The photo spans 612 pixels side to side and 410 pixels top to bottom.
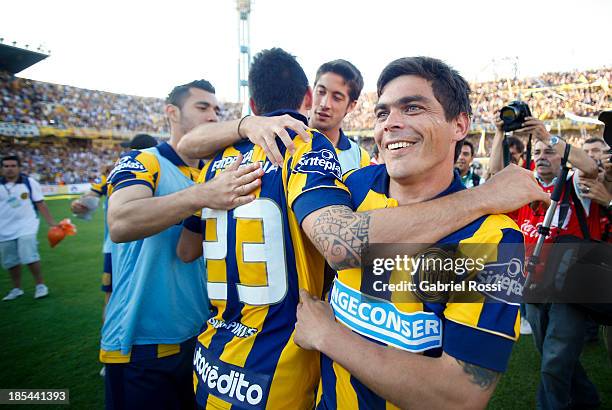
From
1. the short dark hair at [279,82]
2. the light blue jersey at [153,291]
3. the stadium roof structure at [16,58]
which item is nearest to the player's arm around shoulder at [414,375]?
the short dark hair at [279,82]

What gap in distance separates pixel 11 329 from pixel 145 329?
4156mm

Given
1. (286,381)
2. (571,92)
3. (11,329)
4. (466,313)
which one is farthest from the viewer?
(571,92)

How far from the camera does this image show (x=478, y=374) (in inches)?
44.1

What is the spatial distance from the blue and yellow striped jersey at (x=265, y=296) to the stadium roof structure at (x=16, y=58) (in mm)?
34450

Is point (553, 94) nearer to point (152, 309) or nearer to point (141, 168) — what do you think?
point (141, 168)

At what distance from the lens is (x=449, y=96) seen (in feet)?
5.10

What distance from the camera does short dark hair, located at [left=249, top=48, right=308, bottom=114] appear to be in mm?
1881

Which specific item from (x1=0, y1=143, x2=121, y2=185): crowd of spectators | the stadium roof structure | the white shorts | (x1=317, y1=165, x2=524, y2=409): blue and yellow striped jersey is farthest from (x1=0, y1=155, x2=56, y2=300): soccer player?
the stadium roof structure

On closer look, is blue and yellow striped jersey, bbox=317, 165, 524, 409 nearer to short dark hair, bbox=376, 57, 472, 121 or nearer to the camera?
short dark hair, bbox=376, 57, 472, 121

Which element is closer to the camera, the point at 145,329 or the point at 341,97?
the point at 145,329

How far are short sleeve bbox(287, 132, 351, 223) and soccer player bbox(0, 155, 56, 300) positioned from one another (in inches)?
253

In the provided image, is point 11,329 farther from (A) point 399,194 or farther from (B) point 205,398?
(A) point 399,194

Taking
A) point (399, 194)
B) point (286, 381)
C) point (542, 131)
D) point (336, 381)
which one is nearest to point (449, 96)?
point (399, 194)

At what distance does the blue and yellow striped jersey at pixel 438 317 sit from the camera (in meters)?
1.12
